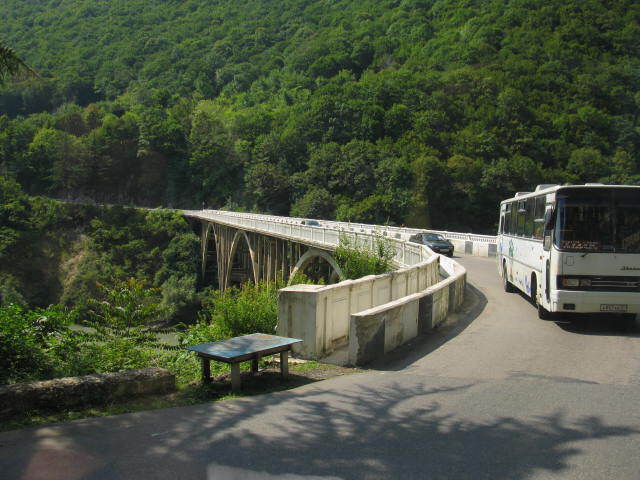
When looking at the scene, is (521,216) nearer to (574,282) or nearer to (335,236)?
(574,282)

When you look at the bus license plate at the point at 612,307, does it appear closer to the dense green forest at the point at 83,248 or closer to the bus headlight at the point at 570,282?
the bus headlight at the point at 570,282

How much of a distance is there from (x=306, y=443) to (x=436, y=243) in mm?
23635

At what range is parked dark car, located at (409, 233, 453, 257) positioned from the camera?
26.6 m

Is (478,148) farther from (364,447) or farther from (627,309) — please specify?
(364,447)

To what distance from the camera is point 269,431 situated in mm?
4531

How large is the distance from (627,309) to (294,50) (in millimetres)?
130924

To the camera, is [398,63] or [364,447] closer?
[364,447]

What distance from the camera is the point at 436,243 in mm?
27125

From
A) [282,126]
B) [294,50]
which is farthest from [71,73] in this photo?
[282,126]

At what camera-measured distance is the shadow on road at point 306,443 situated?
3.78 m

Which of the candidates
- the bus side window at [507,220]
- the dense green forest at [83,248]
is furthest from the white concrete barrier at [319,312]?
the dense green forest at [83,248]

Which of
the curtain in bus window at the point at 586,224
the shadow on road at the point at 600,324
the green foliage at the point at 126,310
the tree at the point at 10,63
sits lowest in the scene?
the shadow on road at the point at 600,324

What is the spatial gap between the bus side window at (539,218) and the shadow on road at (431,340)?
202 cm

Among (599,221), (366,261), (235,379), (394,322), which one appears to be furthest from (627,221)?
(235,379)
